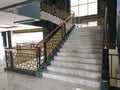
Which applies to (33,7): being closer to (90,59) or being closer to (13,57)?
(13,57)

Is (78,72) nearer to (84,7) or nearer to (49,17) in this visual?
(49,17)

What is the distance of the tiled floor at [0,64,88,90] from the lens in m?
3.59

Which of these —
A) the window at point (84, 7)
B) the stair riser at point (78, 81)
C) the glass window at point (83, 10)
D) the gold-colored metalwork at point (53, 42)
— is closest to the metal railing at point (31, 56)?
the gold-colored metalwork at point (53, 42)

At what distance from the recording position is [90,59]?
14.5ft

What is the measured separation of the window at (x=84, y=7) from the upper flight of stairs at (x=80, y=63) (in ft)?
27.4

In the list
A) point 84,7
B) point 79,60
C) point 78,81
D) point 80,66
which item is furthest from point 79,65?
point 84,7

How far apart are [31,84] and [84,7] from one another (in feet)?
39.8

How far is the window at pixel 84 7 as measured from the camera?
13570 mm

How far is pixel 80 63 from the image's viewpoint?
441 cm

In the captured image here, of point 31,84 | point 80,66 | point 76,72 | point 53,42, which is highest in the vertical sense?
point 53,42

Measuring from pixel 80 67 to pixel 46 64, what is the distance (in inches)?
48.5

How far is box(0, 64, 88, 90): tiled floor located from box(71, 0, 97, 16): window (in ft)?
36.0

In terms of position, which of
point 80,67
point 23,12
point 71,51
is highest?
point 23,12

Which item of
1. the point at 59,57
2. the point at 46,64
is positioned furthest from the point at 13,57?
the point at 59,57
